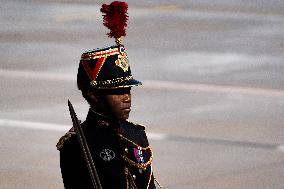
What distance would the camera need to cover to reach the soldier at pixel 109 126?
28.5 ft

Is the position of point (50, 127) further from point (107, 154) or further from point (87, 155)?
point (87, 155)

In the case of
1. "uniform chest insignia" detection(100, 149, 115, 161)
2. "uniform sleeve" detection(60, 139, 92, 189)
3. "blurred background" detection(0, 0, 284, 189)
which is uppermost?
"uniform chest insignia" detection(100, 149, 115, 161)

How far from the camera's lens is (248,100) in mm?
18438

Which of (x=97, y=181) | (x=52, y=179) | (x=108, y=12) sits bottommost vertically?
(x=52, y=179)

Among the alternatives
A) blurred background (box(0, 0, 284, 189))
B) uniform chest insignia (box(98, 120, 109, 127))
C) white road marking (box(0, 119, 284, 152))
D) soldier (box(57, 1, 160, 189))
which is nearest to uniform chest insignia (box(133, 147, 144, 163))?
soldier (box(57, 1, 160, 189))

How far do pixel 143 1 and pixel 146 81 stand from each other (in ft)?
20.4

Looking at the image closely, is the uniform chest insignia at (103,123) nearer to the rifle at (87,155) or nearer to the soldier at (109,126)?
the soldier at (109,126)

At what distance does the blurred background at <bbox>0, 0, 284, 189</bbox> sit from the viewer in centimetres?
1541

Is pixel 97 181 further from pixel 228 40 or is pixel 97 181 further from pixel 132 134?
pixel 228 40

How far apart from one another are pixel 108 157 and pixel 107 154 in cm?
3

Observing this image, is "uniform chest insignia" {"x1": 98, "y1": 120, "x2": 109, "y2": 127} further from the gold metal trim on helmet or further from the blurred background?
the blurred background

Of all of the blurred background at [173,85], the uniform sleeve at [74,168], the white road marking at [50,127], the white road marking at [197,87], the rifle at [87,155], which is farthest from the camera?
the white road marking at [197,87]

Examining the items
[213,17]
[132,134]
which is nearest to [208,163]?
[132,134]

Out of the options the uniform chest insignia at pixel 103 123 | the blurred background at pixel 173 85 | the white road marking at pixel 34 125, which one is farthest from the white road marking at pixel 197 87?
the uniform chest insignia at pixel 103 123
